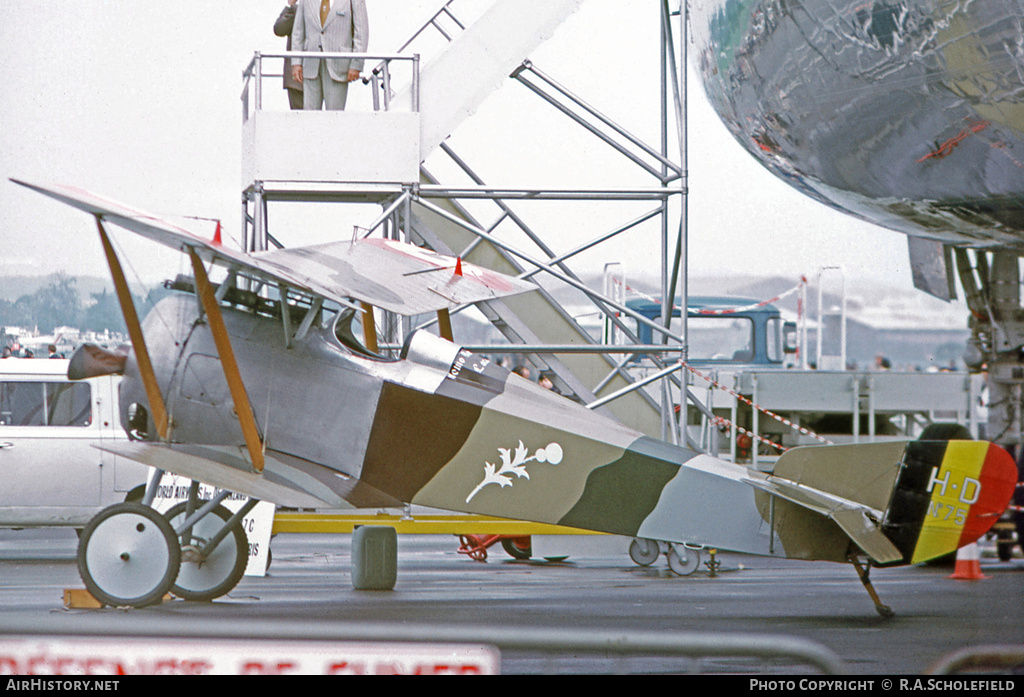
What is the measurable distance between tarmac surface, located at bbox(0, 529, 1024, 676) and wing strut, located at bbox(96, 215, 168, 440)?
1.16m

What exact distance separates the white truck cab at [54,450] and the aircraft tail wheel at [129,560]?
2.87m

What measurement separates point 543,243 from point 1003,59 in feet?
17.0

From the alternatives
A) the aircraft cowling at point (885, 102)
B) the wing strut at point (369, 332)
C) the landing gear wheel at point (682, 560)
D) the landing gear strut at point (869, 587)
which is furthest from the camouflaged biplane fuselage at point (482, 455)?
the landing gear wheel at point (682, 560)

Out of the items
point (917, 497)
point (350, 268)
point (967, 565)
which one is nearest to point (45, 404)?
point (350, 268)

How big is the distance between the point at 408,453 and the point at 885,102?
3.24 metres

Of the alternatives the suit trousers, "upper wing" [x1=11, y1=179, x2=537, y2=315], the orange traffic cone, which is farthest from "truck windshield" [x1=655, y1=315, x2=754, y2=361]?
"upper wing" [x1=11, y1=179, x2=537, y2=315]

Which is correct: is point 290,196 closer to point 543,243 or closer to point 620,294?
point 543,243

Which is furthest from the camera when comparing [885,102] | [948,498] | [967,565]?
[967,565]

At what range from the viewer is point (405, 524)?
308 inches

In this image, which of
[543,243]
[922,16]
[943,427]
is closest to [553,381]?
[543,243]

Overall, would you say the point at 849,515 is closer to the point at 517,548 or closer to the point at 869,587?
the point at 869,587

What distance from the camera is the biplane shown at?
5867 millimetres

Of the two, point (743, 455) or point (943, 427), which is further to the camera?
point (743, 455)
